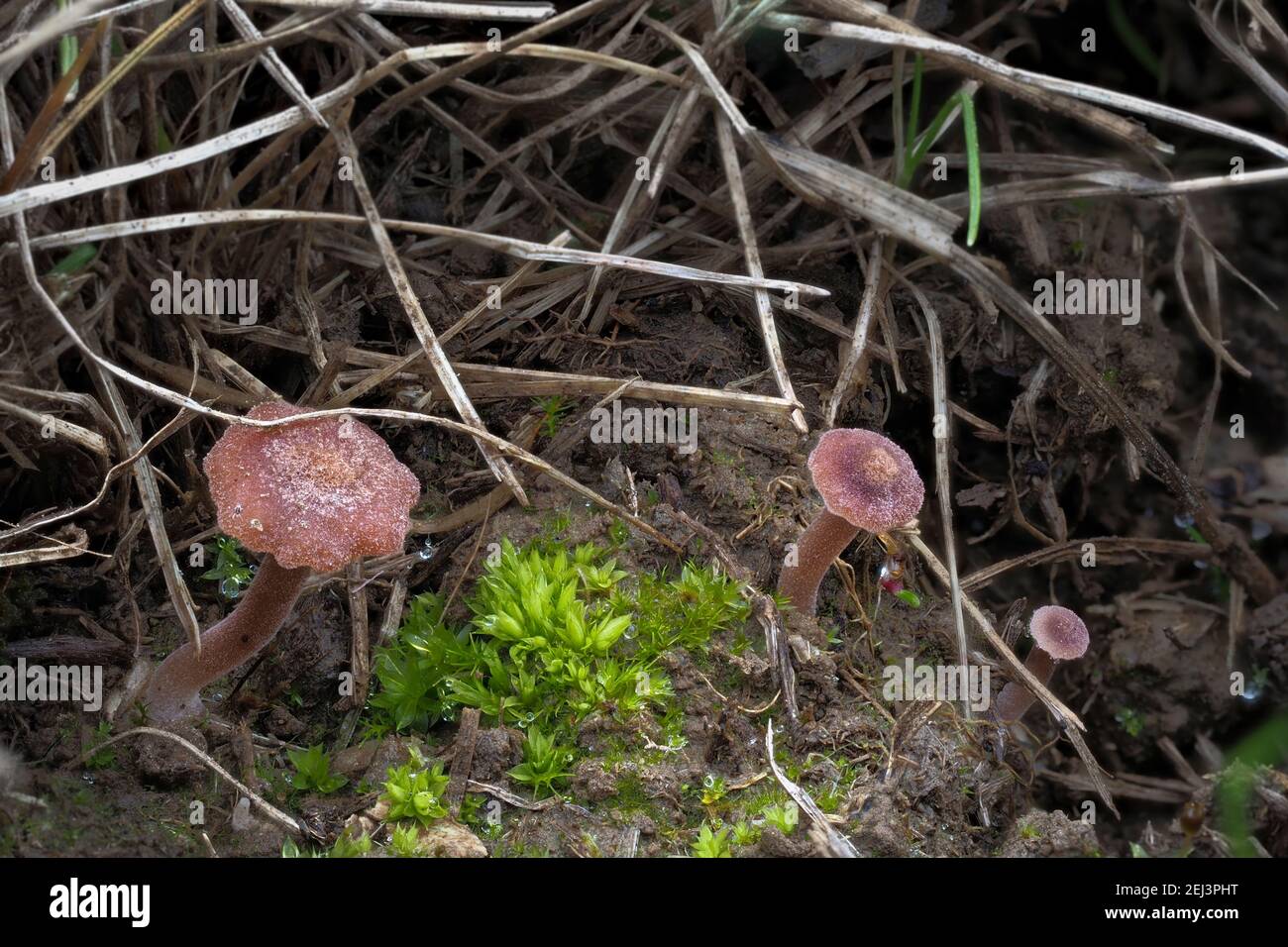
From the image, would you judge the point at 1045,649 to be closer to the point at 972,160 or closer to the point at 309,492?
the point at 972,160

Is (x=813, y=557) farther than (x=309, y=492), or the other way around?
(x=813, y=557)

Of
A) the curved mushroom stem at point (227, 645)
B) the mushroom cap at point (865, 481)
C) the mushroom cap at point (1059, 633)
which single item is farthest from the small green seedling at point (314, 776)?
the mushroom cap at point (1059, 633)

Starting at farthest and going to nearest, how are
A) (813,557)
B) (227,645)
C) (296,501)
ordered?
(813,557), (227,645), (296,501)

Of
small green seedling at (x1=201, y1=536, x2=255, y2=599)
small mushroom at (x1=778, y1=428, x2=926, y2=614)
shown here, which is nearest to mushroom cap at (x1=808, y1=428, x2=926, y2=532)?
small mushroom at (x1=778, y1=428, x2=926, y2=614)

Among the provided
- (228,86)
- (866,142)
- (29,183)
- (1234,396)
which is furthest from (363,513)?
(1234,396)
